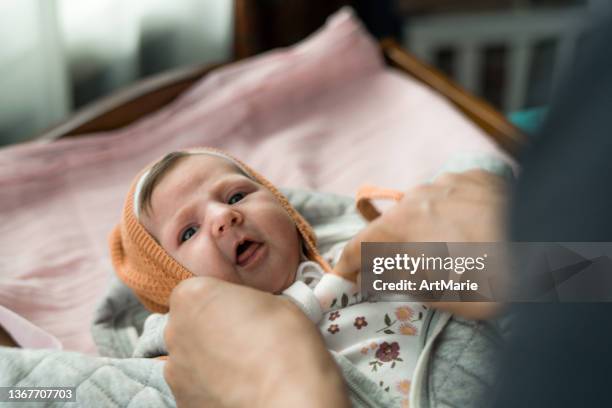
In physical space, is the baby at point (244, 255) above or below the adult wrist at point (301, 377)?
below

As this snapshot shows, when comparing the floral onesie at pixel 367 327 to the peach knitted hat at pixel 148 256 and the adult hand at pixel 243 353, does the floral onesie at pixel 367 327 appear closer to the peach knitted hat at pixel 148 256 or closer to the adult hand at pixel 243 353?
the peach knitted hat at pixel 148 256


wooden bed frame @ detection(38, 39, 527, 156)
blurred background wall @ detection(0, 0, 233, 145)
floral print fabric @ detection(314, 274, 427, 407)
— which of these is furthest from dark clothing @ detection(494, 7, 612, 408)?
blurred background wall @ detection(0, 0, 233, 145)

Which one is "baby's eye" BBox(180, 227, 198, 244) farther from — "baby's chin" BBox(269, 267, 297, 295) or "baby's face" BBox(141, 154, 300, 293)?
"baby's chin" BBox(269, 267, 297, 295)

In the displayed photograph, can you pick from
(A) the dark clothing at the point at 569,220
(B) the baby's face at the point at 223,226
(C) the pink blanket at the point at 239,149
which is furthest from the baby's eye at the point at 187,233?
(A) the dark clothing at the point at 569,220

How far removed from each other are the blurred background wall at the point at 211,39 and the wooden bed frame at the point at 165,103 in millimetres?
133

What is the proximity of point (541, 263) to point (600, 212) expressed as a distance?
50mm

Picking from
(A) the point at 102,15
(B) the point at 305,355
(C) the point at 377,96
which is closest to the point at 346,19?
(C) the point at 377,96

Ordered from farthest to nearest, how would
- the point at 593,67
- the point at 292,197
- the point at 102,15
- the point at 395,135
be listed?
the point at 102,15 < the point at 395,135 < the point at 292,197 < the point at 593,67

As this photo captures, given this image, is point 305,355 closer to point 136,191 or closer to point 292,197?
point 136,191

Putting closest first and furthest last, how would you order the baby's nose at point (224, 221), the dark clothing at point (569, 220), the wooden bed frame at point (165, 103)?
the dark clothing at point (569, 220) < the baby's nose at point (224, 221) < the wooden bed frame at point (165, 103)

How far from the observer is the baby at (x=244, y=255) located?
0.78 meters

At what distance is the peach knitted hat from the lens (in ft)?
2.75

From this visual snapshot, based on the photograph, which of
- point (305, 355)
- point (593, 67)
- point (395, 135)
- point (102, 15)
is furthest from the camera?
point (102, 15)

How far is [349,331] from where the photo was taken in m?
0.79
